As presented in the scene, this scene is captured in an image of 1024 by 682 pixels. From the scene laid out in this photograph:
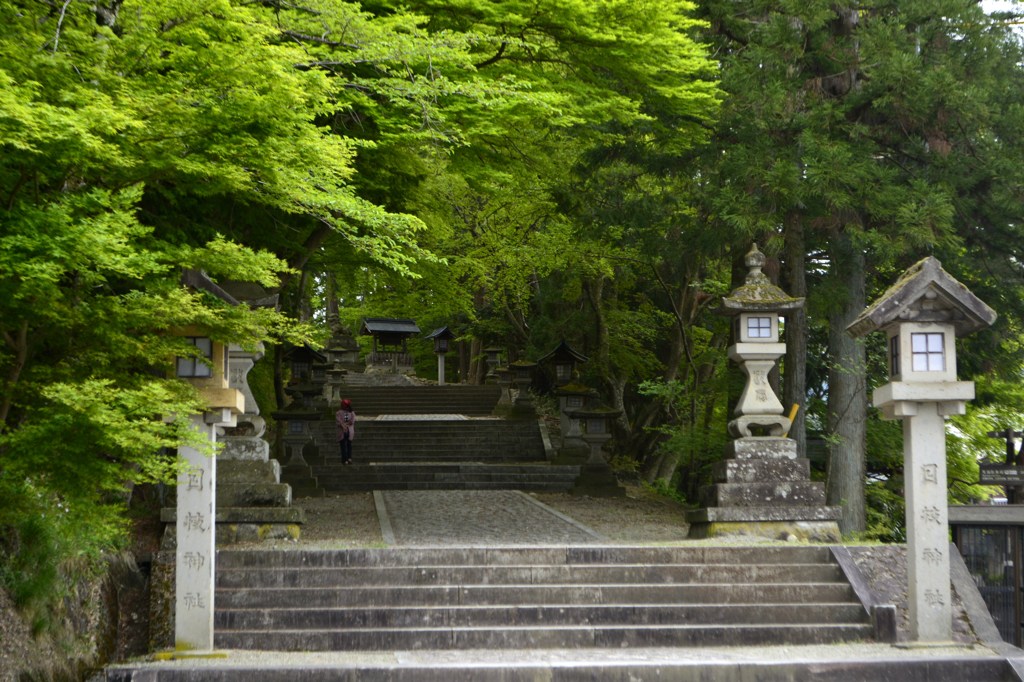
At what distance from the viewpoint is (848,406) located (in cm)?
1670

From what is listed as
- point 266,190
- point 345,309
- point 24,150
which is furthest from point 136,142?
point 345,309

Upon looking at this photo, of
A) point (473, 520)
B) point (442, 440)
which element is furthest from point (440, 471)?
point (473, 520)

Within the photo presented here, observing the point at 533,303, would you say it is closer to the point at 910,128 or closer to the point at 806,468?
the point at 910,128

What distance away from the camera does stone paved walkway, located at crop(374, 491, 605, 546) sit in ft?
46.4

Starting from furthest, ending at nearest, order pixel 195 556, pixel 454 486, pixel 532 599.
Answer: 1. pixel 454 486
2. pixel 532 599
3. pixel 195 556

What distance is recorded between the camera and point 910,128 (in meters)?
16.5

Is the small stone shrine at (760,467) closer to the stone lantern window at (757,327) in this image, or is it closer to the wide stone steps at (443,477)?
the stone lantern window at (757,327)

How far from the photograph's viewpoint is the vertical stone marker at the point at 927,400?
10.2 m

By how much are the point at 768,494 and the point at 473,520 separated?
4.78 meters

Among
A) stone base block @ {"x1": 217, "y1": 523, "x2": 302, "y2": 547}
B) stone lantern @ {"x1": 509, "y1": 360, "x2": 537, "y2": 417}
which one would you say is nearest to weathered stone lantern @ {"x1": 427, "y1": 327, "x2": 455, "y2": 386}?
stone lantern @ {"x1": 509, "y1": 360, "x2": 537, "y2": 417}

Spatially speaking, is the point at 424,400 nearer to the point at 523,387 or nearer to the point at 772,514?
the point at 523,387

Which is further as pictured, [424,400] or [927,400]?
[424,400]

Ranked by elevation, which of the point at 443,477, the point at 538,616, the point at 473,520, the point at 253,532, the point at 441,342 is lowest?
the point at 538,616

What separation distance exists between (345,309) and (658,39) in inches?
1157
